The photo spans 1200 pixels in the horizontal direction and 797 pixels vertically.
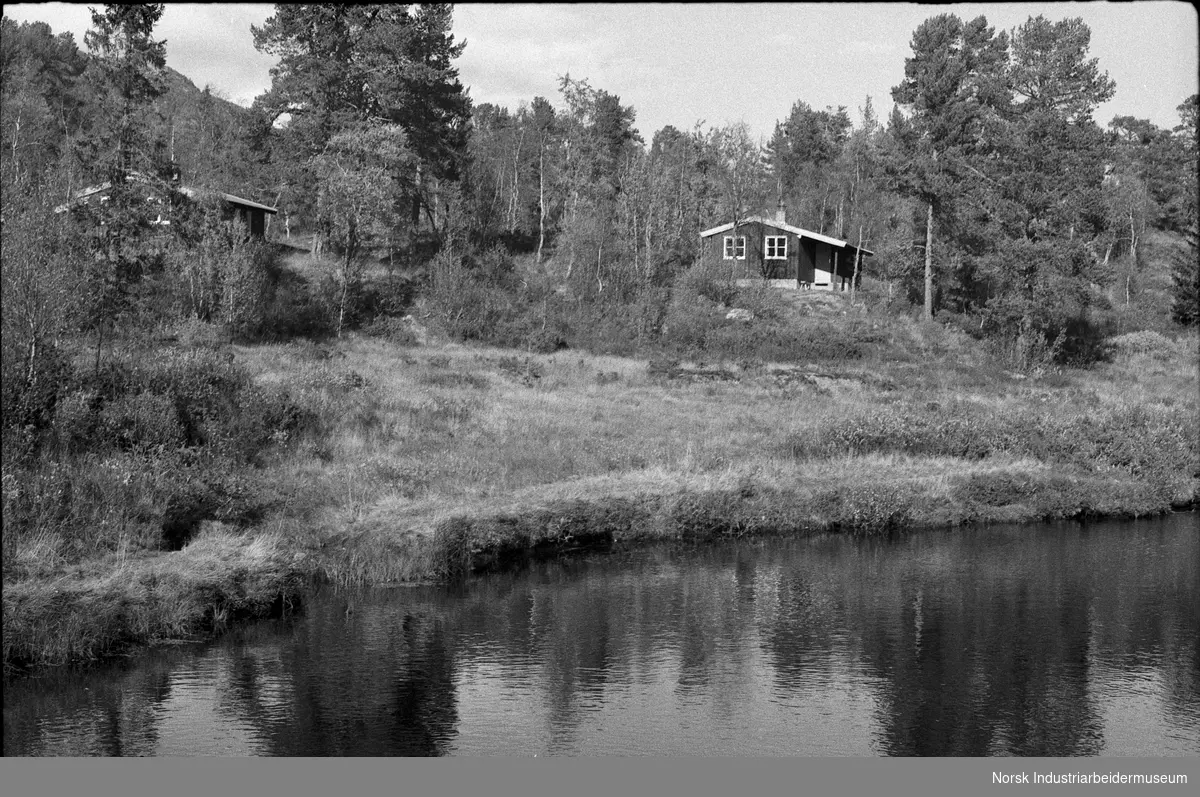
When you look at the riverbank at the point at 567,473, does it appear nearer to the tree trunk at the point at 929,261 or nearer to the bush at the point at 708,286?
the tree trunk at the point at 929,261

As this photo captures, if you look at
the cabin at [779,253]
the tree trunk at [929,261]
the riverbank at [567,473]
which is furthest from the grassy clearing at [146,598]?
the cabin at [779,253]

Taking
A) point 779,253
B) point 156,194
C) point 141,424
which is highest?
point 779,253

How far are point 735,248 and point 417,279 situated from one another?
1976 centimetres

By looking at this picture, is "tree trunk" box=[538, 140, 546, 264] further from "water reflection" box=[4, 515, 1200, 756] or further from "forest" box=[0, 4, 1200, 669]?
"water reflection" box=[4, 515, 1200, 756]

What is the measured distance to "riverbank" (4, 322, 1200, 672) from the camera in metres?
19.6

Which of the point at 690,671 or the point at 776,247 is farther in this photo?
the point at 776,247

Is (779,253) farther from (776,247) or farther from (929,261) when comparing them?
(929,261)

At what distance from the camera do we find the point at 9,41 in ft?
213

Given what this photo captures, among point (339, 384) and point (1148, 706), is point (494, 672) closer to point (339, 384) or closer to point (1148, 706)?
point (1148, 706)

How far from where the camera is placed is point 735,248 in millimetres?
67250

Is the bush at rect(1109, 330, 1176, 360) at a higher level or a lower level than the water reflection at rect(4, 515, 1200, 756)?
higher

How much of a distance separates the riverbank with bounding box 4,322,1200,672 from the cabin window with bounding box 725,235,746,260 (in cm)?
2327

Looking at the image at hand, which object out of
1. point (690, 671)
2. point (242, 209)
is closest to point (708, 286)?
point (242, 209)

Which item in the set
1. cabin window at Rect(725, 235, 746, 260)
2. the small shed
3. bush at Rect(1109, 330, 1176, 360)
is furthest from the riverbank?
cabin window at Rect(725, 235, 746, 260)
